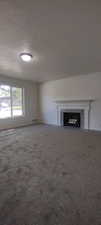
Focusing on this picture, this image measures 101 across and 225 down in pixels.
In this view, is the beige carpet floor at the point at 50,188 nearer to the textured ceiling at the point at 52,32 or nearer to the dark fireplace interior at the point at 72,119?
the textured ceiling at the point at 52,32

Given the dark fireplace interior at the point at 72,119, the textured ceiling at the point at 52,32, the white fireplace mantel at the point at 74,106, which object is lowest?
the dark fireplace interior at the point at 72,119

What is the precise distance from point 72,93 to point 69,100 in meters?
0.33

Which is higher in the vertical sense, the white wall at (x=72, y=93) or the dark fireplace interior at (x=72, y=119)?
the white wall at (x=72, y=93)


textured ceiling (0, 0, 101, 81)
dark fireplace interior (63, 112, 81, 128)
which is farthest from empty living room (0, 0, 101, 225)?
dark fireplace interior (63, 112, 81, 128)

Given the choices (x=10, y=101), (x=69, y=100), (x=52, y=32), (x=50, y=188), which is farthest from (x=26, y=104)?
(x=50, y=188)

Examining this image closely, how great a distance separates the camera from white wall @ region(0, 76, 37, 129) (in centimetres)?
530

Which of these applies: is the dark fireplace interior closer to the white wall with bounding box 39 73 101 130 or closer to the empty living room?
the empty living room

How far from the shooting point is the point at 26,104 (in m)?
6.16

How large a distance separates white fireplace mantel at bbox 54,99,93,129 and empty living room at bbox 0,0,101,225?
0.13 feet

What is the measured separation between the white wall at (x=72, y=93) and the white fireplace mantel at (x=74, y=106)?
0.16 m

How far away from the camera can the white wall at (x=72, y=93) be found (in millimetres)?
4727

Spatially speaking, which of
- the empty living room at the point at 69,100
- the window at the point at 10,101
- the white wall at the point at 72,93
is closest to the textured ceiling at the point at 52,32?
the empty living room at the point at 69,100

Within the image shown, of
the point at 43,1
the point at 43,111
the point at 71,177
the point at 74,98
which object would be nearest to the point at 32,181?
Result: the point at 71,177

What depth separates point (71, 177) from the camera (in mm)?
1747
